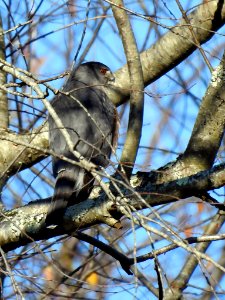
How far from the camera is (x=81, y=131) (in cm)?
503

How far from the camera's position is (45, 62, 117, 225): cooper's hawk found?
14.2ft

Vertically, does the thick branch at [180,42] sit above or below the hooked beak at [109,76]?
below

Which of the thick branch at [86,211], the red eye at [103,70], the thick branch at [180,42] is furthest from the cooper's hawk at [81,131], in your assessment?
the thick branch at [180,42]

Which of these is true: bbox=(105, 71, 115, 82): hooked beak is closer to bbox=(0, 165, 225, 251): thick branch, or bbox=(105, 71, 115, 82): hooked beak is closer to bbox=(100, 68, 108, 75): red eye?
bbox=(100, 68, 108, 75): red eye

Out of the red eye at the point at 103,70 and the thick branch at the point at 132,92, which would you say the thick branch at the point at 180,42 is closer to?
the red eye at the point at 103,70

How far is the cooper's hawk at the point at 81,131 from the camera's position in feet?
14.2

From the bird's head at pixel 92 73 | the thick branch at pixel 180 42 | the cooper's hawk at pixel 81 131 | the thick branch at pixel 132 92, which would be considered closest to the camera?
the thick branch at pixel 132 92

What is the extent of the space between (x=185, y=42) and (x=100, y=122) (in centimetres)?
89

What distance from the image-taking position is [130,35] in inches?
177

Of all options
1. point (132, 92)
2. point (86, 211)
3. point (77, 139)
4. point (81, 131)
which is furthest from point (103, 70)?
point (86, 211)

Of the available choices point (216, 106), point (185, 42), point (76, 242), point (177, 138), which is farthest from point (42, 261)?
point (216, 106)

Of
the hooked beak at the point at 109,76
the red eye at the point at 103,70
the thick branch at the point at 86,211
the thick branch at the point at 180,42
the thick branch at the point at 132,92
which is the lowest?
the thick branch at the point at 86,211

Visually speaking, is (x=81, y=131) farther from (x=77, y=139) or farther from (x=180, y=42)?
(x=180, y=42)

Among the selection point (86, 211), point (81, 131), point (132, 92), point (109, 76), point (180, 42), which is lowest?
point (86, 211)
